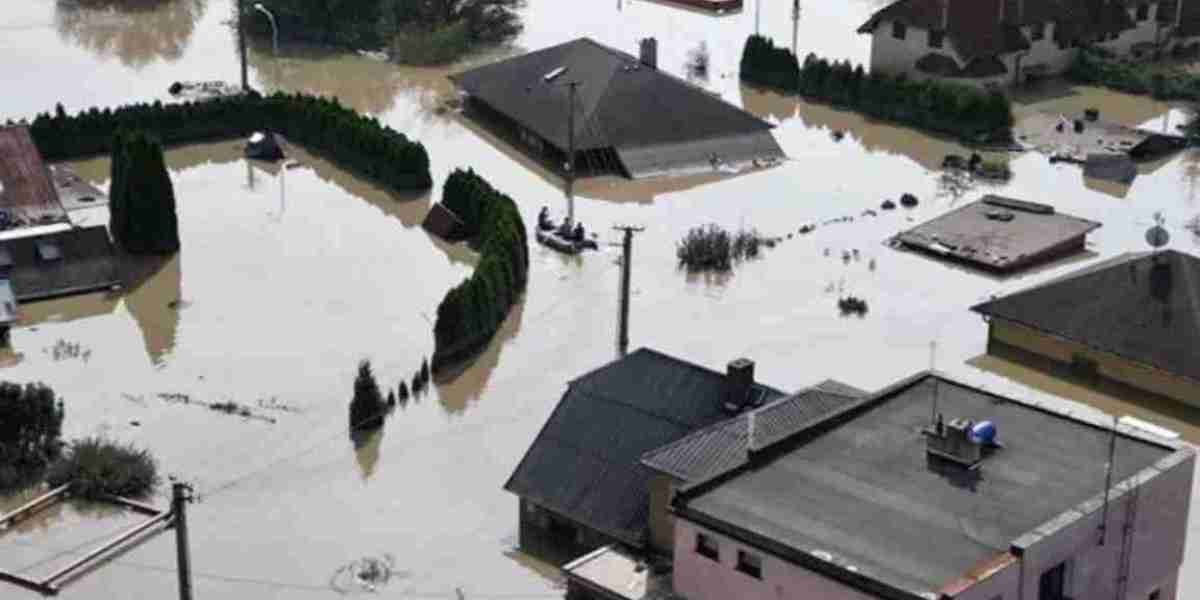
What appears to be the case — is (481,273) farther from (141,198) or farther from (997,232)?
(997,232)

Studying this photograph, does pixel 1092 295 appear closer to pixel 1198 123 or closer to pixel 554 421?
pixel 554 421

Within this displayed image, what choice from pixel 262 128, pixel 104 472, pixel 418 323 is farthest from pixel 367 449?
pixel 262 128

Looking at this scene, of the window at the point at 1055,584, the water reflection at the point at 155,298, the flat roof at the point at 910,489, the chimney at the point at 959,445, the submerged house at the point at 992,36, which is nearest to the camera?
the flat roof at the point at 910,489

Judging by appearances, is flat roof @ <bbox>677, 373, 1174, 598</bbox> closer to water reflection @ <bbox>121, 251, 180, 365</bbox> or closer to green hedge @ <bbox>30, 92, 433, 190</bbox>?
water reflection @ <bbox>121, 251, 180, 365</bbox>

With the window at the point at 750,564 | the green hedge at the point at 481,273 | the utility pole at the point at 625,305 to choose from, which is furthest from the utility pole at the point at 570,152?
the window at the point at 750,564

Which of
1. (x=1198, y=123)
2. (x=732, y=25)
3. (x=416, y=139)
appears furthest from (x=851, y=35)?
(x=416, y=139)

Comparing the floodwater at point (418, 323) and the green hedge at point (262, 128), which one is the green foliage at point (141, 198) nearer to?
the floodwater at point (418, 323)

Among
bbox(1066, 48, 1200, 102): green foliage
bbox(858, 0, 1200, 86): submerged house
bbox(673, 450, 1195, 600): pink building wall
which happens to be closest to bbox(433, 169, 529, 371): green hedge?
bbox(673, 450, 1195, 600): pink building wall
